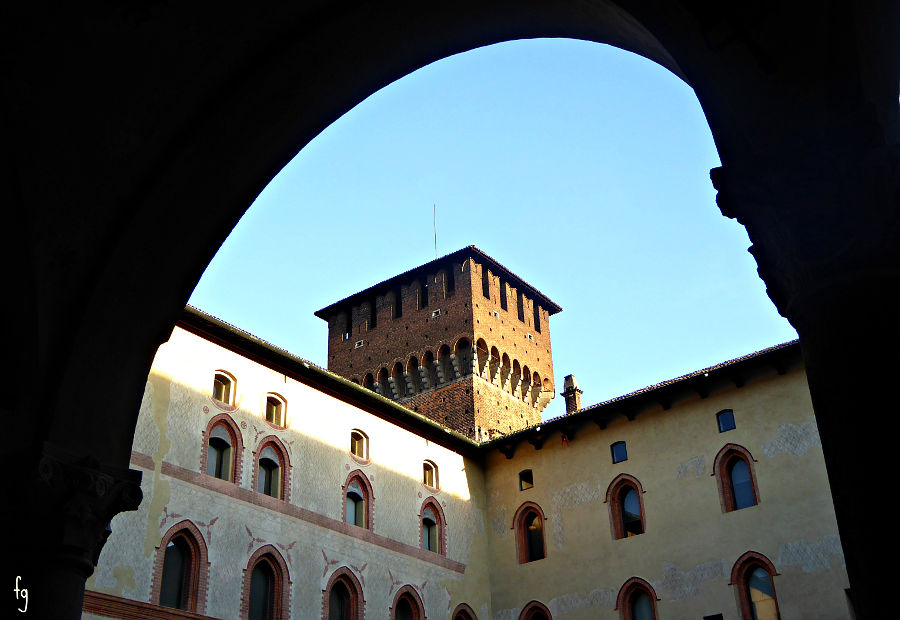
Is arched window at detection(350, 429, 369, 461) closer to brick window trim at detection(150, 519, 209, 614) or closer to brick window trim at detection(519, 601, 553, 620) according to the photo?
brick window trim at detection(150, 519, 209, 614)

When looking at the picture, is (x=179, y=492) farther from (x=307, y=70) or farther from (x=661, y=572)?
(x=307, y=70)

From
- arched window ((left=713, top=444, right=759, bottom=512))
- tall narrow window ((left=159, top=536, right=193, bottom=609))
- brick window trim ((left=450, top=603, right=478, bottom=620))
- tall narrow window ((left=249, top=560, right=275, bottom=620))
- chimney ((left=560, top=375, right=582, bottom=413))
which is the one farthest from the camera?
chimney ((left=560, top=375, right=582, bottom=413))

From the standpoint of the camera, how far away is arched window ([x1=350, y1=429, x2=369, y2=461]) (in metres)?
21.9

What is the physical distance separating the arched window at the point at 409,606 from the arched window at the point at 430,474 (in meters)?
2.72

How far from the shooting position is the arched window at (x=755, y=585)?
19766mm

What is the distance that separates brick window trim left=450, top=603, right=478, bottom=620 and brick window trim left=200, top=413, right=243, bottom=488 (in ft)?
21.5

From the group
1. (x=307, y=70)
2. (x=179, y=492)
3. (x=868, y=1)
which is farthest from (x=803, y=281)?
(x=179, y=492)

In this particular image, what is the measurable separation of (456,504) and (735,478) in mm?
6525

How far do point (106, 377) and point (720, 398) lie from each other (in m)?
18.1

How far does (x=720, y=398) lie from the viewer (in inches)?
859

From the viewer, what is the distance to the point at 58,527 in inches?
194

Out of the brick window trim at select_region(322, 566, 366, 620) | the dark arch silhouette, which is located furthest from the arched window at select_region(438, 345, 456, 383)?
the dark arch silhouette

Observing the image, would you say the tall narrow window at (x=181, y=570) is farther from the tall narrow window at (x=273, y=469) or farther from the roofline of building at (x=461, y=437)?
the roofline of building at (x=461, y=437)

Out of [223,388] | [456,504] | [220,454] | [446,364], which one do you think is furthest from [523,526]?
[446,364]
